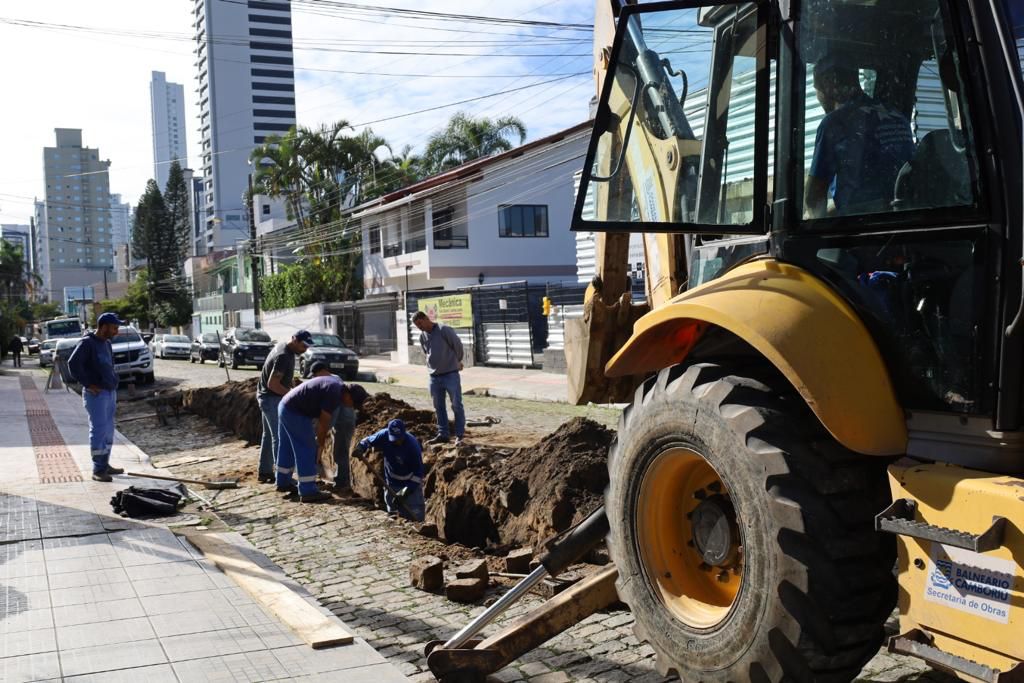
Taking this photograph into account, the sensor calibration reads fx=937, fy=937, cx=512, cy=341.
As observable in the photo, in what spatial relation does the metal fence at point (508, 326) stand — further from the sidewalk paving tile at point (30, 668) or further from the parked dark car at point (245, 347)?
the sidewalk paving tile at point (30, 668)

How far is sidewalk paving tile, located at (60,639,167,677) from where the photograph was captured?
482 cm

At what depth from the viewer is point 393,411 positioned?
1384cm

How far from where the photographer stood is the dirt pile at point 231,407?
15.4 m

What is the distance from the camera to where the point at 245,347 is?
33.5 metres

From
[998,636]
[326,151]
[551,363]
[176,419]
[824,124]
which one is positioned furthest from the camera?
[326,151]

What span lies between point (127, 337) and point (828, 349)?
27471 mm

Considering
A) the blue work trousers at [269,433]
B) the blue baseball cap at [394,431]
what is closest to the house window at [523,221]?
the blue work trousers at [269,433]

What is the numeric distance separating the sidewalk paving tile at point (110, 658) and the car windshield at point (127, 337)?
77.4ft

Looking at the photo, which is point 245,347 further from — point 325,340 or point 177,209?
point 177,209

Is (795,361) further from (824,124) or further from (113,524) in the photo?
(113,524)

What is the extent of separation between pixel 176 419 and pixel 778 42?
1718 cm

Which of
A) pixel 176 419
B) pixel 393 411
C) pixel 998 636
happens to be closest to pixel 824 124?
pixel 998 636

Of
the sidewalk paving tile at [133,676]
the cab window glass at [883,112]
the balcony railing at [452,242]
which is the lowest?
the sidewalk paving tile at [133,676]

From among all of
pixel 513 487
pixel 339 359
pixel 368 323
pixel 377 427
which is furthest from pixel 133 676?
pixel 368 323
